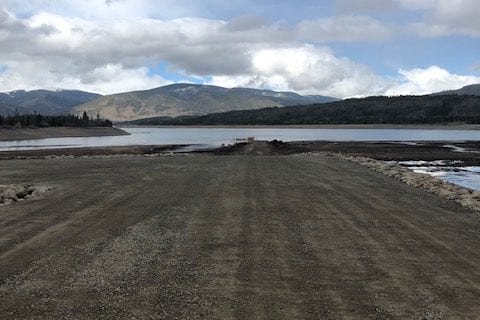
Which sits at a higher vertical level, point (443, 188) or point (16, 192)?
point (16, 192)

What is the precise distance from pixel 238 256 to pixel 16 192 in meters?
12.7

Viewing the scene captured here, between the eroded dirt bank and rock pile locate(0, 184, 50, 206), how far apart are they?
2.73 ft

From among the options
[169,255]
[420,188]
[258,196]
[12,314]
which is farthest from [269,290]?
[420,188]

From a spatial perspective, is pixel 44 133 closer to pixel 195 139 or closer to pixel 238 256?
pixel 195 139

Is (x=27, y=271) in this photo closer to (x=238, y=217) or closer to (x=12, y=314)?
(x=12, y=314)

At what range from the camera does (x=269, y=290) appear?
29.1 feet

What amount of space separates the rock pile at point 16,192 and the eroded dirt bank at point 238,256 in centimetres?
83

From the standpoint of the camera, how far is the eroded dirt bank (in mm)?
8188

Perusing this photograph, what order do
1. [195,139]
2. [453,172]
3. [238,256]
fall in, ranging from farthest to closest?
[195,139], [453,172], [238,256]

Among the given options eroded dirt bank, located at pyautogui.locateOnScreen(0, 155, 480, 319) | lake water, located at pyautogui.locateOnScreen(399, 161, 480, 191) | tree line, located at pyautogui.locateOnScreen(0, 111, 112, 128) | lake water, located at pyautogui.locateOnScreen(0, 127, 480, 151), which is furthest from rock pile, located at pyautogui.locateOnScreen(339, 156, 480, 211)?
tree line, located at pyautogui.locateOnScreen(0, 111, 112, 128)

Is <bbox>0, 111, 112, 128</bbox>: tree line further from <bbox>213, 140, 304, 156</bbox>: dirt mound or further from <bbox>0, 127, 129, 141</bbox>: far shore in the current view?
<bbox>213, 140, 304, 156</bbox>: dirt mound

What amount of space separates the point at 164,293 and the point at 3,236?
254 inches

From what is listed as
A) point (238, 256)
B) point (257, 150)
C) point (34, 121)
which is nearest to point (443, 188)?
point (238, 256)

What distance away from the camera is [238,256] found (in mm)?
11156
